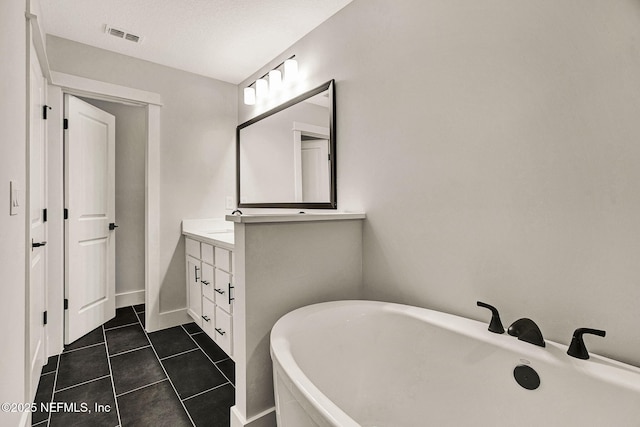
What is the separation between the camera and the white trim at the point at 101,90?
2240 millimetres

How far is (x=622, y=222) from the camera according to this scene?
0.93 meters

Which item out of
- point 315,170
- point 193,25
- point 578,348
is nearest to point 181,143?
point 193,25

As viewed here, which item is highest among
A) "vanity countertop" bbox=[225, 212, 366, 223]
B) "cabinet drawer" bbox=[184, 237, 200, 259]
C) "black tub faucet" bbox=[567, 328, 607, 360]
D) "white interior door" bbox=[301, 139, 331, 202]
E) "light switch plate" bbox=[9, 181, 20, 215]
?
"white interior door" bbox=[301, 139, 331, 202]

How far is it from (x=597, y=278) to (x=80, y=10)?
10.3 ft

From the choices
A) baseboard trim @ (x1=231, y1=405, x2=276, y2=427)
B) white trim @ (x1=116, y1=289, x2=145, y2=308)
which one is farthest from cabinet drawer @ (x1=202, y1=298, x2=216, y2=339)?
white trim @ (x1=116, y1=289, x2=145, y2=308)

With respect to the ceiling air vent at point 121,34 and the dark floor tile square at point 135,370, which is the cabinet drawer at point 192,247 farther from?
the ceiling air vent at point 121,34

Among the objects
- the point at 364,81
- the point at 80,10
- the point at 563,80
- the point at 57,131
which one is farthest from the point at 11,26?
the point at 563,80

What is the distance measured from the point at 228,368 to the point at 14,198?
152 centimetres

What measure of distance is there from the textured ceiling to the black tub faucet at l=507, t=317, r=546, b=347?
6.58 ft

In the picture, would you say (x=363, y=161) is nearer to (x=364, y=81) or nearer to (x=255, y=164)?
(x=364, y=81)

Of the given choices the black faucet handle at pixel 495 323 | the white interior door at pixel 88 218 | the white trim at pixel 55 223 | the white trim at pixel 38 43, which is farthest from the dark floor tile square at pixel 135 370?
the white trim at pixel 38 43

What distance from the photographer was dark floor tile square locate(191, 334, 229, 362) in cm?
215

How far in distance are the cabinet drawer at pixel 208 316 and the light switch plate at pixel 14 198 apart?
1.29 m

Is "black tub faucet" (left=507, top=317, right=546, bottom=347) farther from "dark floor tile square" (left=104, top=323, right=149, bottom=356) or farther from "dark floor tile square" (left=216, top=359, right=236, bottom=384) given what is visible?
"dark floor tile square" (left=104, top=323, right=149, bottom=356)
